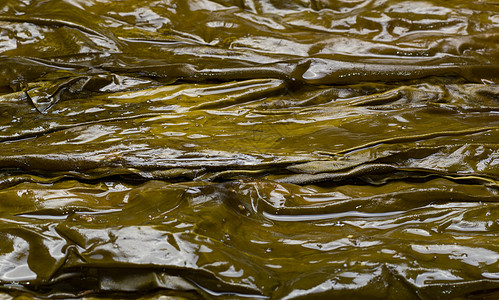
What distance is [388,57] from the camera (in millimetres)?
2303

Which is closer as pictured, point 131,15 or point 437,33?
point 437,33

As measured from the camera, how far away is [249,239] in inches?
57.5

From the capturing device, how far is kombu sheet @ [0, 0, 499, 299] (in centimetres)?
135

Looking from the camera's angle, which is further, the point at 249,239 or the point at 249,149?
the point at 249,149

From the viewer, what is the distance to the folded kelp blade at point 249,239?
133cm

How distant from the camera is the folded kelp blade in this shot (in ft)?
4.35

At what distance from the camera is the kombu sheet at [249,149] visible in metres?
1.35

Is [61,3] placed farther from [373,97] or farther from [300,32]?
[373,97]

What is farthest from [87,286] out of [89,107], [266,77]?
[266,77]

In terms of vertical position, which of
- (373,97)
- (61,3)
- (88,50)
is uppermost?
(61,3)

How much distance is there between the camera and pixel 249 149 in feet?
5.80

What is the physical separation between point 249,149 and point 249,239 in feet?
1.34

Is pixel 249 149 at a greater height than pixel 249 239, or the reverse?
pixel 249 149

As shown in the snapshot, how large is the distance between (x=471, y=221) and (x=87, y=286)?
1.17m
